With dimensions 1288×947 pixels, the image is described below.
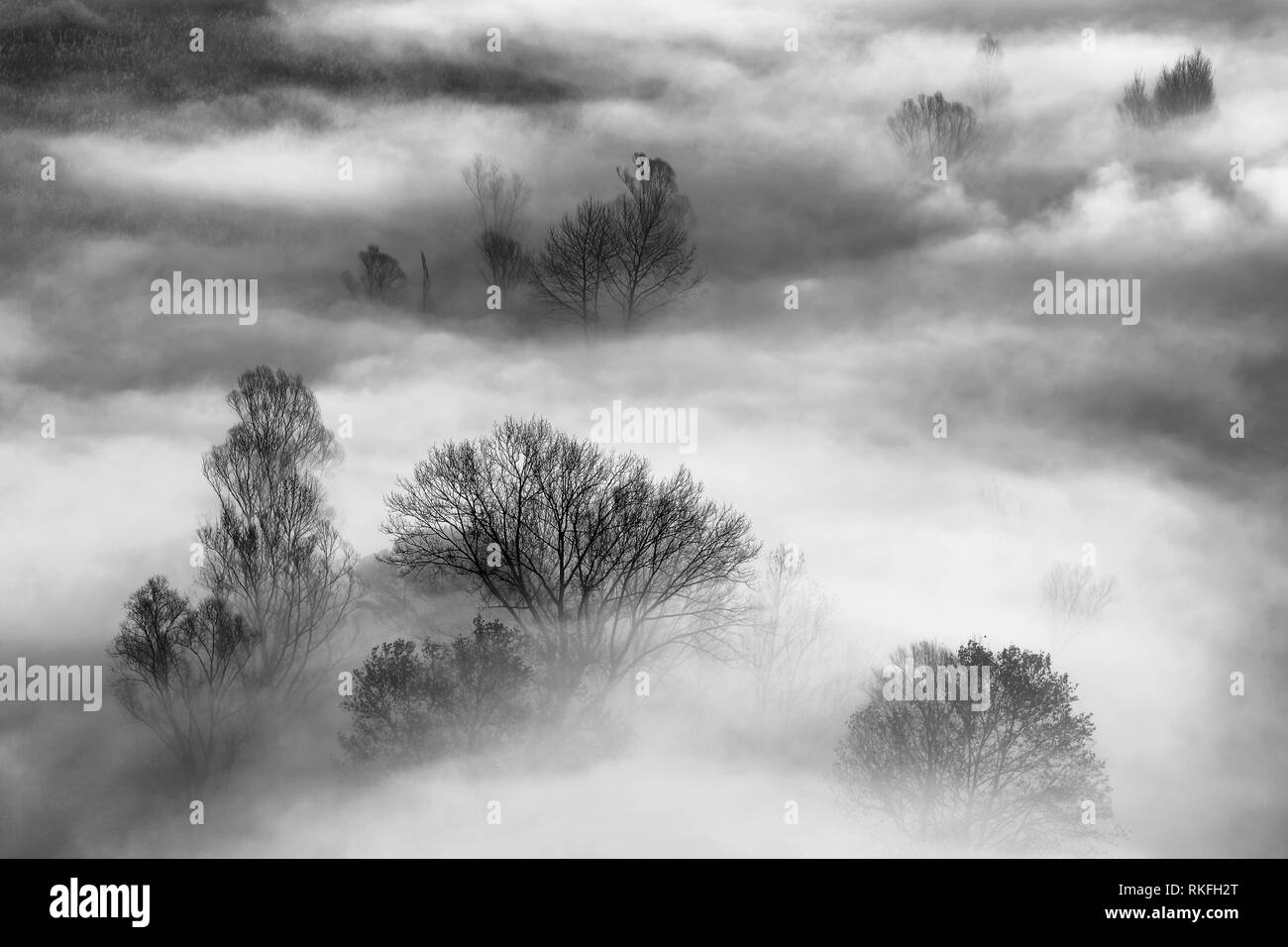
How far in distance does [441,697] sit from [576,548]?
5.58 meters

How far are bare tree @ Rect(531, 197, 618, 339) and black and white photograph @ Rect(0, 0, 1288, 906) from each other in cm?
23

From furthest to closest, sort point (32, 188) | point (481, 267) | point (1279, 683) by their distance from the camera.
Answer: point (32, 188)
point (481, 267)
point (1279, 683)

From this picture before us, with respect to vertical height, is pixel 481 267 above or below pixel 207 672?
above

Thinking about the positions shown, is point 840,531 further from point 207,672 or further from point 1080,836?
point 207,672

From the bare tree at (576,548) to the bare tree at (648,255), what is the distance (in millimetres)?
8183

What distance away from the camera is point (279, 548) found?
4284cm

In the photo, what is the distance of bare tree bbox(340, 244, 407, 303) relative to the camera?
2032 inches

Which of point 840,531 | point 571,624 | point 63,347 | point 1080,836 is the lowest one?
point 1080,836

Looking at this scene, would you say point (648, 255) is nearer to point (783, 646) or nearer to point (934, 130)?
point (934, 130)

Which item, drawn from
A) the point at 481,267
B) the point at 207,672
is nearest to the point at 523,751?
the point at 207,672

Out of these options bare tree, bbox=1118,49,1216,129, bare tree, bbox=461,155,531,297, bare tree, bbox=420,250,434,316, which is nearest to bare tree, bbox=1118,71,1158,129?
bare tree, bbox=1118,49,1216,129

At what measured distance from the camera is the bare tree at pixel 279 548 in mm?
41562

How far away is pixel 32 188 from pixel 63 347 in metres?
7.82

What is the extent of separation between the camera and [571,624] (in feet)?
122
